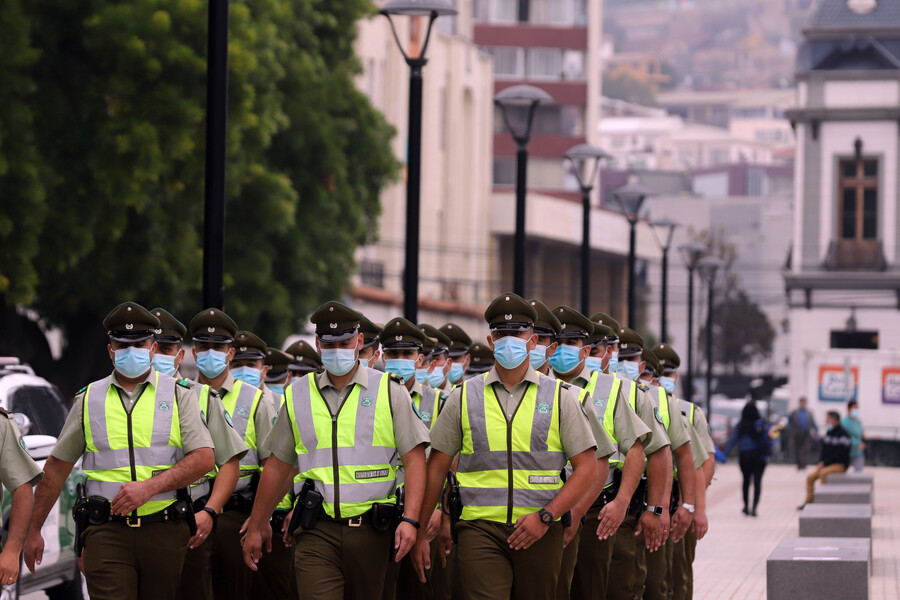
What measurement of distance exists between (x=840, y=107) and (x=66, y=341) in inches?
1255

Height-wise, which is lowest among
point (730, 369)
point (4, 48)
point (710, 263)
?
point (730, 369)

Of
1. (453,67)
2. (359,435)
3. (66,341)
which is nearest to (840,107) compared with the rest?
(453,67)

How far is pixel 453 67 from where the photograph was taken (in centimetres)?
7225

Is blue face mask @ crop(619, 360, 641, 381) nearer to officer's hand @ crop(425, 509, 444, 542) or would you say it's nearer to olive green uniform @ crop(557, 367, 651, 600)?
olive green uniform @ crop(557, 367, 651, 600)

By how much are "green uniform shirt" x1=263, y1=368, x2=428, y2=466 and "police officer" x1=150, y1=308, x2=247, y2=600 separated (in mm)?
548

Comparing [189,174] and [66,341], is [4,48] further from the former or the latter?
[66,341]

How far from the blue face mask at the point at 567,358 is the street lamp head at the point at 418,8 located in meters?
7.66

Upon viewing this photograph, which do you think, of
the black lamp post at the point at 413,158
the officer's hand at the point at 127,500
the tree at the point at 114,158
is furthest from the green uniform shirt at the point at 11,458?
the tree at the point at 114,158

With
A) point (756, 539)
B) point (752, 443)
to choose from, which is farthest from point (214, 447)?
point (752, 443)

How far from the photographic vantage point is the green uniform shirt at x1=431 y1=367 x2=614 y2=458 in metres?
9.56

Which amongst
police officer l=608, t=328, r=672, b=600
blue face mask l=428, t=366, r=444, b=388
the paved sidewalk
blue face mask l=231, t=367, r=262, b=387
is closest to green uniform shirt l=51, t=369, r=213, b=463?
blue face mask l=231, t=367, r=262, b=387

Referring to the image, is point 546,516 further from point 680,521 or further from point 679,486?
point 679,486

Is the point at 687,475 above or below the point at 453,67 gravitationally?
below

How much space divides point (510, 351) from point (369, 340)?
186 centimetres
